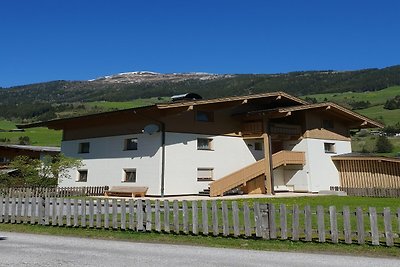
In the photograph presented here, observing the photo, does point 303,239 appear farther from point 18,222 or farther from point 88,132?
point 88,132

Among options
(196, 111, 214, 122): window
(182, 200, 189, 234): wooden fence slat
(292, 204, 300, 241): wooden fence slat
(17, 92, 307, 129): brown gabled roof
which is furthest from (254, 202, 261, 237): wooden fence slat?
(196, 111, 214, 122): window

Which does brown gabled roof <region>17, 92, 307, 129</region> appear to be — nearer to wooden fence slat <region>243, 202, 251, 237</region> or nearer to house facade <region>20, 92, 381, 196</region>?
house facade <region>20, 92, 381, 196</region>

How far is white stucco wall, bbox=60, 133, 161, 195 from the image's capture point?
24.7m

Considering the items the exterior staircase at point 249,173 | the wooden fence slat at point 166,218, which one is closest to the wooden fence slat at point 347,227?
the wooden fence slat at point 166,218

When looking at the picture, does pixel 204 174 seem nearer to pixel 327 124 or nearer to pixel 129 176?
pixel 129 176

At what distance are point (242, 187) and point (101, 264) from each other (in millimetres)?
21125

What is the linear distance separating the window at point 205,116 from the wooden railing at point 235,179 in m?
Answer: 4.38

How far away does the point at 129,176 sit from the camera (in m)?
26.2

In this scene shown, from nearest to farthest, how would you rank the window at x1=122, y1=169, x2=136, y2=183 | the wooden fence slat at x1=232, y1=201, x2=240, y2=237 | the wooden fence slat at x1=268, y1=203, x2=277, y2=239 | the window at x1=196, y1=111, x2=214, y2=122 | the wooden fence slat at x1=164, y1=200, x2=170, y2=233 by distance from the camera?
the wooden fence slat at x1=268, y1=203, x2=277, y2=239
the wooden fence slat at x1=232, y1=201, x2=240, y2=237
the wooden fence slat at x1=164, y1=200, x2=170, y2=233
the window at x1=122, y1=169, x2=136, y2=183
the window at x1=196, y1=111, x2=214, y2=122

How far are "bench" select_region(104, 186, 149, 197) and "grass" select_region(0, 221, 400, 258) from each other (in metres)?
12.2

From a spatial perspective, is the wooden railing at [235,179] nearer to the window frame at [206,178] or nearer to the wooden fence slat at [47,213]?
the window frame at [206,178]

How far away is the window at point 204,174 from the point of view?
26.3 metres

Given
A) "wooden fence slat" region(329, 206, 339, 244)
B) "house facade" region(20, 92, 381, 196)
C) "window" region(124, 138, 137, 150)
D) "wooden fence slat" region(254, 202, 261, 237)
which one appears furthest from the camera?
"window" region(124, 138, 137, 150)

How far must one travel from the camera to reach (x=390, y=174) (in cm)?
2722
